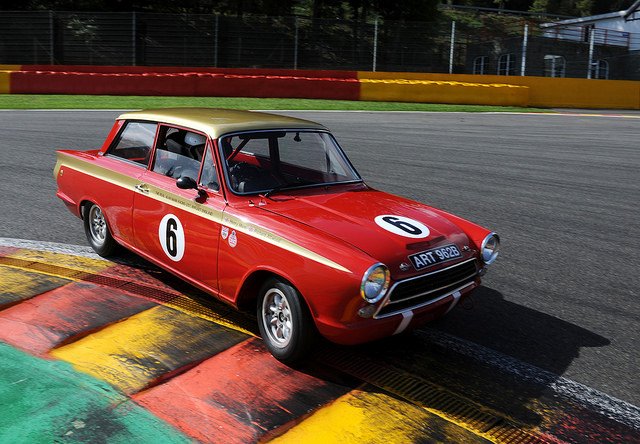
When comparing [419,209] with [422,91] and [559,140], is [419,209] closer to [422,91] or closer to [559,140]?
[559,140]

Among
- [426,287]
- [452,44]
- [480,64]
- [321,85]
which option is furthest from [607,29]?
[426,287]

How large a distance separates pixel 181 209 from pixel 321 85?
1816 centimetres

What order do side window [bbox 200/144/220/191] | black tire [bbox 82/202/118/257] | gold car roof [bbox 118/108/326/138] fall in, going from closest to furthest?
1. side window [bbox 200/144/220/191]
2. gold car roof [bbox 118/108/326/138]
3. black tire [bbox 82/202/118/257]

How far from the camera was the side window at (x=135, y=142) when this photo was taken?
5047 mm

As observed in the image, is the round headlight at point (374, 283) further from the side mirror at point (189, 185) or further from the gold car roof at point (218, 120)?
the gold car roof at point (218, 120)

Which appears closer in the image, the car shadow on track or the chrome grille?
the car shadow on track

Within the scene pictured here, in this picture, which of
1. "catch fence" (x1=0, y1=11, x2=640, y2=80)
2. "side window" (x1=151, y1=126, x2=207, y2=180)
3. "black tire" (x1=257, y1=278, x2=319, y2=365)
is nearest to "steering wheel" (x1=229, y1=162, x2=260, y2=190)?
"side window" (x1=151, y1=126, x2=207, y2=180)

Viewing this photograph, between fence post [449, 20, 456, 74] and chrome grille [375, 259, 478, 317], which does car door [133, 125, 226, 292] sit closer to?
chrome grille [375, 259, 478, 317]

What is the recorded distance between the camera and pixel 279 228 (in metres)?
3.78

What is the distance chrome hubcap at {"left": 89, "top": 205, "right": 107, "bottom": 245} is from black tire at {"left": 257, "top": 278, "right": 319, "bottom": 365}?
7.61ft

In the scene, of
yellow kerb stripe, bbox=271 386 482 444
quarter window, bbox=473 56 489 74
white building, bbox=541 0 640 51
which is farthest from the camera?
white building, bbox=541 0 640 51

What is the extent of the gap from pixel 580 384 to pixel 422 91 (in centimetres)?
1940

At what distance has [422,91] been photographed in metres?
22.1

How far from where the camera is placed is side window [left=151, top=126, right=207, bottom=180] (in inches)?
180
